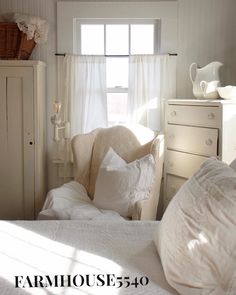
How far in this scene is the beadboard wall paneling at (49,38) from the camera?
3.35 meters

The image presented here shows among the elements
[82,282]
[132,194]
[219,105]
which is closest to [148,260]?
[82,282]

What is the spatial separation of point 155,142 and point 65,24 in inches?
51.5

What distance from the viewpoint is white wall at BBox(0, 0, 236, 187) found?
335cm

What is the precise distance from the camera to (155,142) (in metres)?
2.88

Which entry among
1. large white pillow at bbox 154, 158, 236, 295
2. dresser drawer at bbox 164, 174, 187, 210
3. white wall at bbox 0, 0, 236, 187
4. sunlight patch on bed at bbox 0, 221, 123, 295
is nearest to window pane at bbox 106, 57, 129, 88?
white wall at bbox 0, 0, 236, 187

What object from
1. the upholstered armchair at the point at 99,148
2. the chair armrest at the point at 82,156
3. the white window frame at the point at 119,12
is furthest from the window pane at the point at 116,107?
the white window frame at the point at 119,12

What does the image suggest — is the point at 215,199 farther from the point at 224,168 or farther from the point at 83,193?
the point at 83,193

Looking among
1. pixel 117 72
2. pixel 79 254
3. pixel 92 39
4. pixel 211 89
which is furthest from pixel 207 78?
pixel 79 254

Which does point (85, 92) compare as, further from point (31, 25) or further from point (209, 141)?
point (209, 141)

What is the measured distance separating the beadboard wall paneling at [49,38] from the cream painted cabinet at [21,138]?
166 mm

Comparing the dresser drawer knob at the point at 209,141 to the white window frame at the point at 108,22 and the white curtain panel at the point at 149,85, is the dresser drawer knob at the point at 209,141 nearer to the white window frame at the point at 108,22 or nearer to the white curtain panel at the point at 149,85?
the white curtain panel at the point at 149,85

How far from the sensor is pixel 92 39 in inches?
136

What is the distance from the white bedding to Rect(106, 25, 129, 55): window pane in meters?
1.95

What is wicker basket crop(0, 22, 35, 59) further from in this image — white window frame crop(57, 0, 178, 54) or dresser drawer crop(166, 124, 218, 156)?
dresser drawer crop(166, 124, 218, 156)
